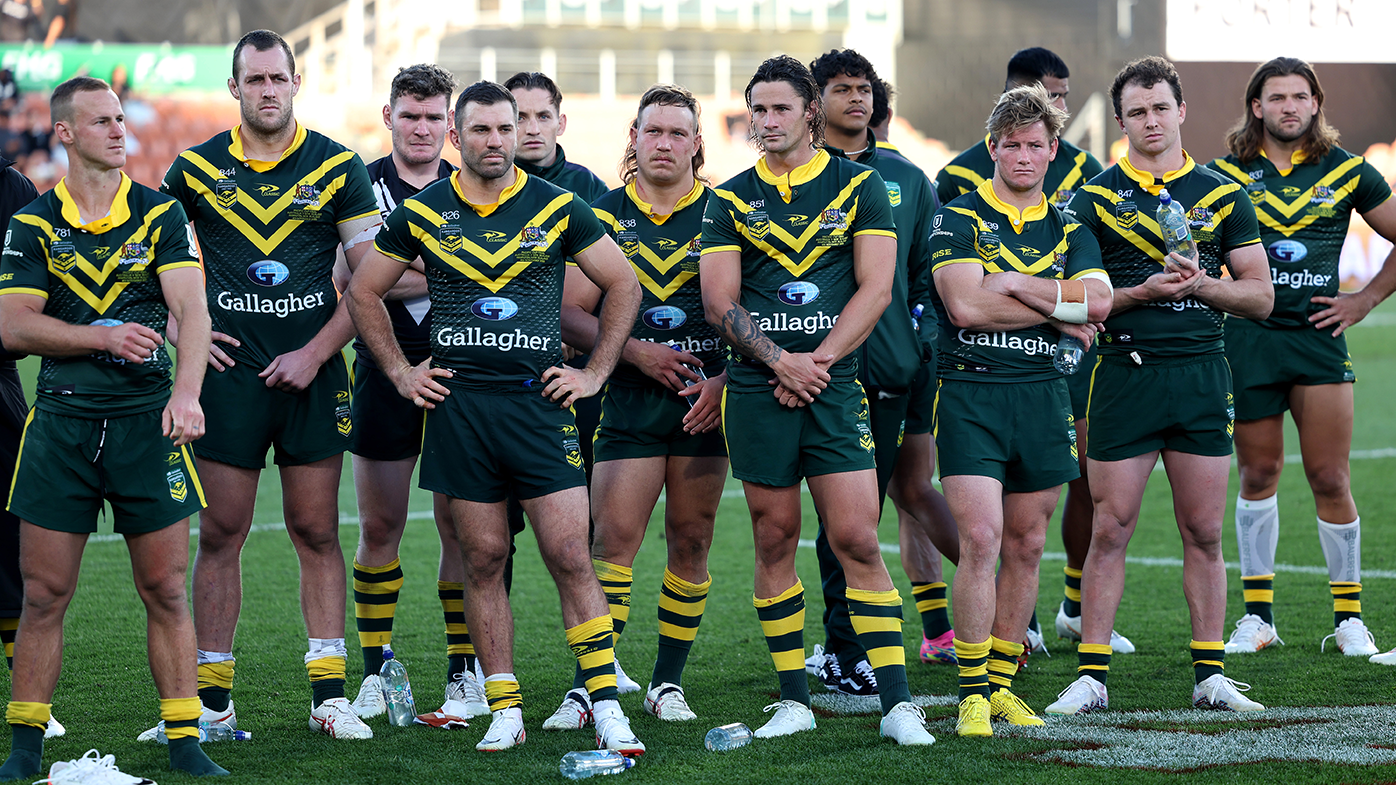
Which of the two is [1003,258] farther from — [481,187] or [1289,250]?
[1289,250]

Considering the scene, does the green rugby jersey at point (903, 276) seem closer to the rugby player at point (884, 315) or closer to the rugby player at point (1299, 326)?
the rugby player at point (884, 315)

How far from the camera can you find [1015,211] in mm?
4699

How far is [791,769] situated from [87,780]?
203 cm

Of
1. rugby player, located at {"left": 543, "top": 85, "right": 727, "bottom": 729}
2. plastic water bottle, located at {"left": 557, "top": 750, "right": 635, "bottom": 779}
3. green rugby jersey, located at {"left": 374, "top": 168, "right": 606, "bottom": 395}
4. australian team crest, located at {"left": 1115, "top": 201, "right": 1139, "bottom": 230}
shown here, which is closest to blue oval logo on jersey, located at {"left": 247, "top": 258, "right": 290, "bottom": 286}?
green rugby jersey, located at {"left": 374, "top": 168, "right": 606, "bottom": 395}

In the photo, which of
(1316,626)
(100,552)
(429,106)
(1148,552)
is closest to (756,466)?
(429,106)

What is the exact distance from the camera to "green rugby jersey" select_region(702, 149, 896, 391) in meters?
4.51

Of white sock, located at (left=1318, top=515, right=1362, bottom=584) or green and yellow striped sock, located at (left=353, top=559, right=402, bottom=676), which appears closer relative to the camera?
green and yellow striped sock, located at (left=353, top=559, right=402, bottom=676)

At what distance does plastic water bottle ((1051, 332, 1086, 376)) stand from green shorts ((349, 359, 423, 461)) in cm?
235

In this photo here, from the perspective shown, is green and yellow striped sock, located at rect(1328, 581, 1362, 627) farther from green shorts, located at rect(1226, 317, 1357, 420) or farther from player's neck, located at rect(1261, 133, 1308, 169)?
player's neck, located at rect(1261, 133, 1308, 169)

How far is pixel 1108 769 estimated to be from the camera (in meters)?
4.03

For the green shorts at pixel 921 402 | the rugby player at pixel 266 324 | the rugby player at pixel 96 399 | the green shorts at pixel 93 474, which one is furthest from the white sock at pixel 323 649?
the green shorts at pixel 921 402

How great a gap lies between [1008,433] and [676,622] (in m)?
1.41

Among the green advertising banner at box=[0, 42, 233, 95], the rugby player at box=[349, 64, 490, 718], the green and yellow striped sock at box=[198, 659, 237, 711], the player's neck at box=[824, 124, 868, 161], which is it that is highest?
the green advertising banner at box=[0, 42, 233, 95]

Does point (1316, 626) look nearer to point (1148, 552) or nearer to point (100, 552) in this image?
point (1148, 552)
